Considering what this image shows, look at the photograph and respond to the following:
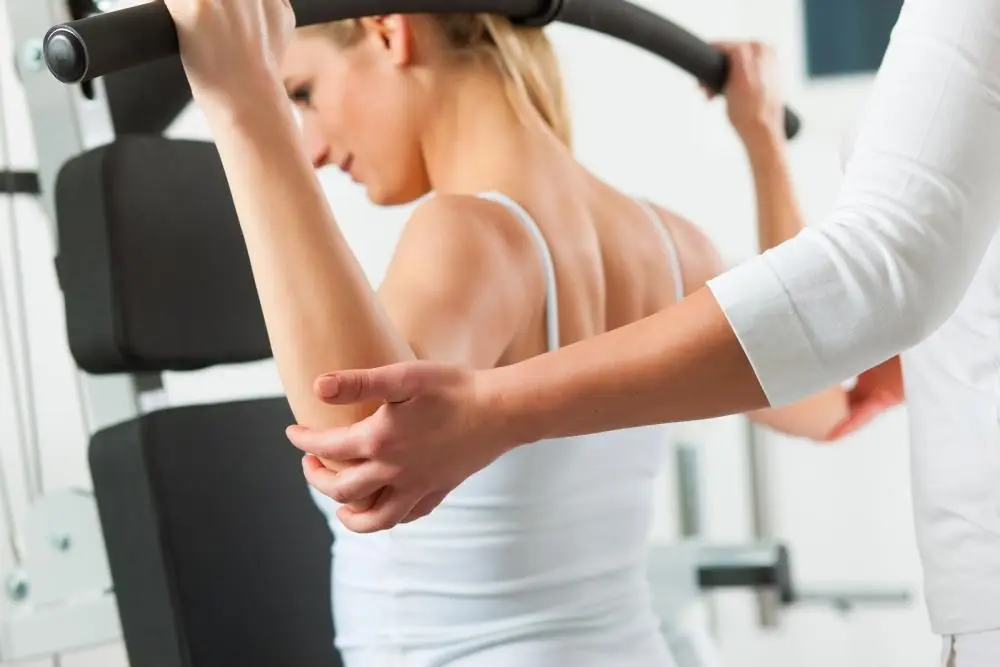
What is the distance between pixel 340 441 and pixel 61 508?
0.73 m

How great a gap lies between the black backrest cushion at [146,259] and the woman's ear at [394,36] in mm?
228

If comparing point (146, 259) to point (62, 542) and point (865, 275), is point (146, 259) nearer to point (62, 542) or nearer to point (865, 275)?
point (62, 542)

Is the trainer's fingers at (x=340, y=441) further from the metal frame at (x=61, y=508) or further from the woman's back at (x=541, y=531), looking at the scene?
the metal frame at (x=61, y=508)

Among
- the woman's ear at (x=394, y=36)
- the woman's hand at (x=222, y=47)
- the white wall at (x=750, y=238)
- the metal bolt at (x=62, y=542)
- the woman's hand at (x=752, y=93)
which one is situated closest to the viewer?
the woman's hand at (x=222, y=47)

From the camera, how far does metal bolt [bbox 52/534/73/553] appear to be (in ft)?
4.07

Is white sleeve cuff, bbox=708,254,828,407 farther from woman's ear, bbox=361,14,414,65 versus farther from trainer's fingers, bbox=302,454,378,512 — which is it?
woman's ear, bbox=361,14,414,65

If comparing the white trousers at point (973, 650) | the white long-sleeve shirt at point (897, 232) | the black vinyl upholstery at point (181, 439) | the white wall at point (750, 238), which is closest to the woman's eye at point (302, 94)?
the black vinyl upholstery at point (181, 439)

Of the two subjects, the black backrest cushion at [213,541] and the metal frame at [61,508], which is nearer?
the black backrest cushion at [213,541]

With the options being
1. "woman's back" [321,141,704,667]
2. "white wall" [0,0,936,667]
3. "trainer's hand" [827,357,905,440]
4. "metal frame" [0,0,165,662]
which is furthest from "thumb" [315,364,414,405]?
"white wall" [0,0,936,667]

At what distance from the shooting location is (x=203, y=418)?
1.09 metres

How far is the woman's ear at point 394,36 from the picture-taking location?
1017 mm

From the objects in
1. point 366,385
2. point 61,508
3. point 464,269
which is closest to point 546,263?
point 464,269

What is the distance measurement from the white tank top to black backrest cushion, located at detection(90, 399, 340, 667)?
103 mm

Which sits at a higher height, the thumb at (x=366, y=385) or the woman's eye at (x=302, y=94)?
the woman's eye at (x=302, y=94)
